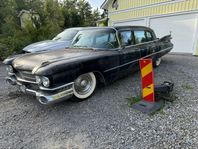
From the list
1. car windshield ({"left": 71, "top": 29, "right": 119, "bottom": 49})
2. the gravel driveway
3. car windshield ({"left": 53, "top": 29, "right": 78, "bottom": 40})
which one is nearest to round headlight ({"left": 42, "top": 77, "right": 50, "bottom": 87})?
the gravel driveway

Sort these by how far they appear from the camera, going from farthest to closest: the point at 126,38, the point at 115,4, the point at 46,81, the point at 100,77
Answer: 1. the point at 115,4
2. the point at 126,38
3. the point at 100,77
4. the point at 46,81

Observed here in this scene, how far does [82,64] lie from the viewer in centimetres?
311

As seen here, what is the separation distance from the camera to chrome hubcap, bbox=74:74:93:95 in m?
3.35

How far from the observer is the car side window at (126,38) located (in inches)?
163

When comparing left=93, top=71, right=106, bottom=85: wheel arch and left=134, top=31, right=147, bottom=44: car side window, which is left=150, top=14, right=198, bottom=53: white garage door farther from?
left=93, top=71, right=106, bottom=85: wheel arch

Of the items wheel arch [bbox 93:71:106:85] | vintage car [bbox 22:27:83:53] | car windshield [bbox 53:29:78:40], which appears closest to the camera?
wheel arch [bbox 93:71:106:85]

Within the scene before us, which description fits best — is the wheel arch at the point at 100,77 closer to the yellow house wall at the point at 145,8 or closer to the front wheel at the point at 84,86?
the front wheel at the point at 84,86

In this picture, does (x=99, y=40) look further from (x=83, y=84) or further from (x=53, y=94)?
(x=53, y=94)

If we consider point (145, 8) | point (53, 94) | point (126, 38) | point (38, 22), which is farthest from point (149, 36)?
point (38, 22)

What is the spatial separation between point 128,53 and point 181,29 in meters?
6.18

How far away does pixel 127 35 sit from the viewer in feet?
14.3

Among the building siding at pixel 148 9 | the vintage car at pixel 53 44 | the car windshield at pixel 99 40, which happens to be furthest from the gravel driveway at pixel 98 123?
the building siding at pixel 148 9

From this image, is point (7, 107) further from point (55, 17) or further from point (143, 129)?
point (55, 17)

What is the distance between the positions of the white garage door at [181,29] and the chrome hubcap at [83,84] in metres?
7.26
